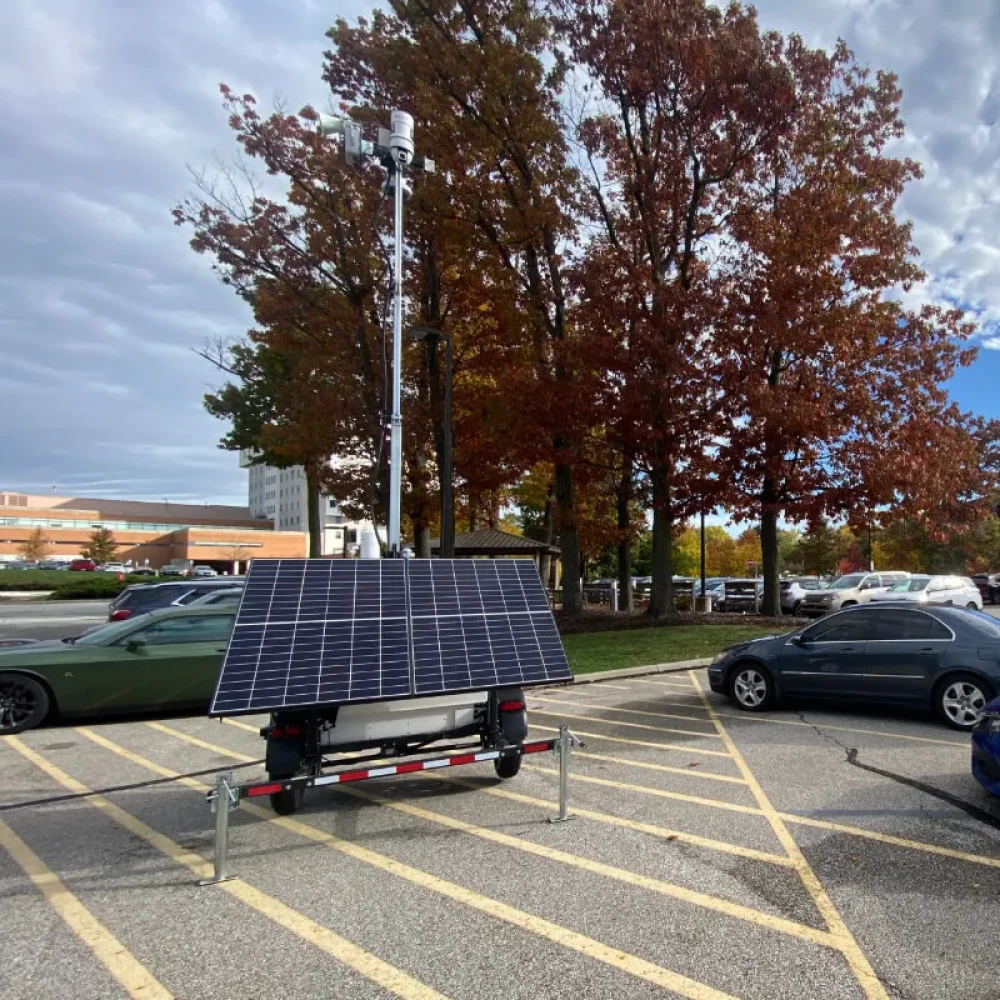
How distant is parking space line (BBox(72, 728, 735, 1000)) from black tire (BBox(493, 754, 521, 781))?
5.45 ft

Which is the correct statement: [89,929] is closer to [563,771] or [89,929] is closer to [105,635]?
[563,771]

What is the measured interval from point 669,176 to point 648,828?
18.1 metres

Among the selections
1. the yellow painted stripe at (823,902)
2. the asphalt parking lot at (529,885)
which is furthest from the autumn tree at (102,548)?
the yellow painted stripe at (823,902)

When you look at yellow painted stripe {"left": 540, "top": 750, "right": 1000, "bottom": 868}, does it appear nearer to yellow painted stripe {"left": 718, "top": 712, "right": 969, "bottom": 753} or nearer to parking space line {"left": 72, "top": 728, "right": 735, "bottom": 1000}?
parking space line {"left": 72, "top": 728, "right": 735, "bottom": 1000}

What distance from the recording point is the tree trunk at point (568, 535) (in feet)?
70.0

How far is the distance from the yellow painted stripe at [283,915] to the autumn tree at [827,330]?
15111 mm

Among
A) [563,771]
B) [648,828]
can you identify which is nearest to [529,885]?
[563,771]

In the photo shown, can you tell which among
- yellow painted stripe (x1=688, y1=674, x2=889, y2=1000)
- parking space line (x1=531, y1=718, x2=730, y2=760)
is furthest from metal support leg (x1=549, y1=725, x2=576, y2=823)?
parking space line (x1=531, y1=718, x2=730, y2=760)

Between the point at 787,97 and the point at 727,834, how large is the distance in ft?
61.2

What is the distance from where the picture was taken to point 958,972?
328 centimetres

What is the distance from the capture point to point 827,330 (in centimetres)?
1750

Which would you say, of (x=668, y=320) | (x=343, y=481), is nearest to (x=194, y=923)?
(x=668, y=320)

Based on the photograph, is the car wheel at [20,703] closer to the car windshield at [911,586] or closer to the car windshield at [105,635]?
the car windshield at [105,635]

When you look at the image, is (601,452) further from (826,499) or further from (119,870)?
(119,870)
